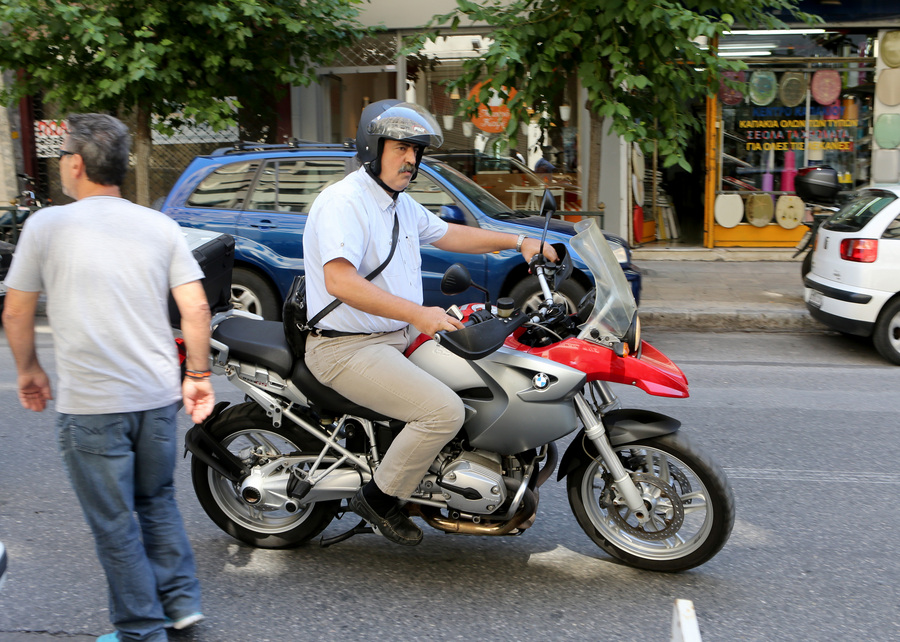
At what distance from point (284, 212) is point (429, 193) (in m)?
1.34

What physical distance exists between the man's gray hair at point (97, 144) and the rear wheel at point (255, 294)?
215 inches

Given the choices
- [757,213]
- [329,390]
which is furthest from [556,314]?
[757,213]

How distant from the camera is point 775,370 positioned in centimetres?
736

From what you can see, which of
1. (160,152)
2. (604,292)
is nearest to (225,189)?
(604,292)

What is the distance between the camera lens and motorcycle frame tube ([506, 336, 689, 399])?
11.2ft

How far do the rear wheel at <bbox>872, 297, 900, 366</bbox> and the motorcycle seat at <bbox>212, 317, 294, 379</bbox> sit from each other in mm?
5742

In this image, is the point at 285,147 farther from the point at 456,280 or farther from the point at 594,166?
the point at 456,280

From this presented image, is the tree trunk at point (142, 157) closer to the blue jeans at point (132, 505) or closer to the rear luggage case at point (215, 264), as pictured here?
the rear luggage case at point (215, 264)

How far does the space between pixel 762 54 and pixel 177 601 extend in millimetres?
12366

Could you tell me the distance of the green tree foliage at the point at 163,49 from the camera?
9.48 metres

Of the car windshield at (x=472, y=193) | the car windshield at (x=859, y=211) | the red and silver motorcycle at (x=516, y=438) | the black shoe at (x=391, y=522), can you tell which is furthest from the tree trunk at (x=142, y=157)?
the black shoe at (x=391, y=522)

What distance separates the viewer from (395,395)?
3.29 meters

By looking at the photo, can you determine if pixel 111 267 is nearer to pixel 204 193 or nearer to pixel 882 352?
pixel 204 193

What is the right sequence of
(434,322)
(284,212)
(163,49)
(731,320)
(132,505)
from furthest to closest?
(163,49), (731,320), (284,212), (434,322), (132,505)
